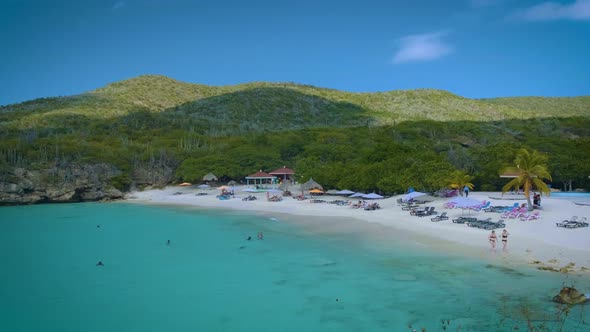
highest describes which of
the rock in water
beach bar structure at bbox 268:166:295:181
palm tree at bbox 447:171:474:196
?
beach bar structure at bbox 268:166:295:181

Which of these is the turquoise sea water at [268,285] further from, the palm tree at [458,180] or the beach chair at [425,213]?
the palm tree at [458,180]

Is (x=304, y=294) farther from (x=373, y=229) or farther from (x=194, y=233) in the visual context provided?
(x=194, y=233)

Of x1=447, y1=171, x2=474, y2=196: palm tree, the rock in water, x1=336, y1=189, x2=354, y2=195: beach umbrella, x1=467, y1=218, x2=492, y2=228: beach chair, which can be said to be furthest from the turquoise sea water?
x1=336, y1=189, x2=354, y2=195: beach umbrella

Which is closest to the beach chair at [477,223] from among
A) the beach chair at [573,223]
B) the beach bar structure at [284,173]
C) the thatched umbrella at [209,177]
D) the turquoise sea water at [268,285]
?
the beach chair at [573,223]

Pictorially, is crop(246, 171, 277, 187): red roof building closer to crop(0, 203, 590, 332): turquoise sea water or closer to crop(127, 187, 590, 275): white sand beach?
crop(127, 187, 590, 275): white sand beach

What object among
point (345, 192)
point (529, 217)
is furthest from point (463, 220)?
point (345, 192)

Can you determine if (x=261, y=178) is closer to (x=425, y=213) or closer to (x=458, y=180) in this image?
(x=458, y=180)

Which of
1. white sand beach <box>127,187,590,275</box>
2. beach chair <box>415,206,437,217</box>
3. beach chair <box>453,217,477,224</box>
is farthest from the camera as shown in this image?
beach chair <box>415,206,437,217</box>
